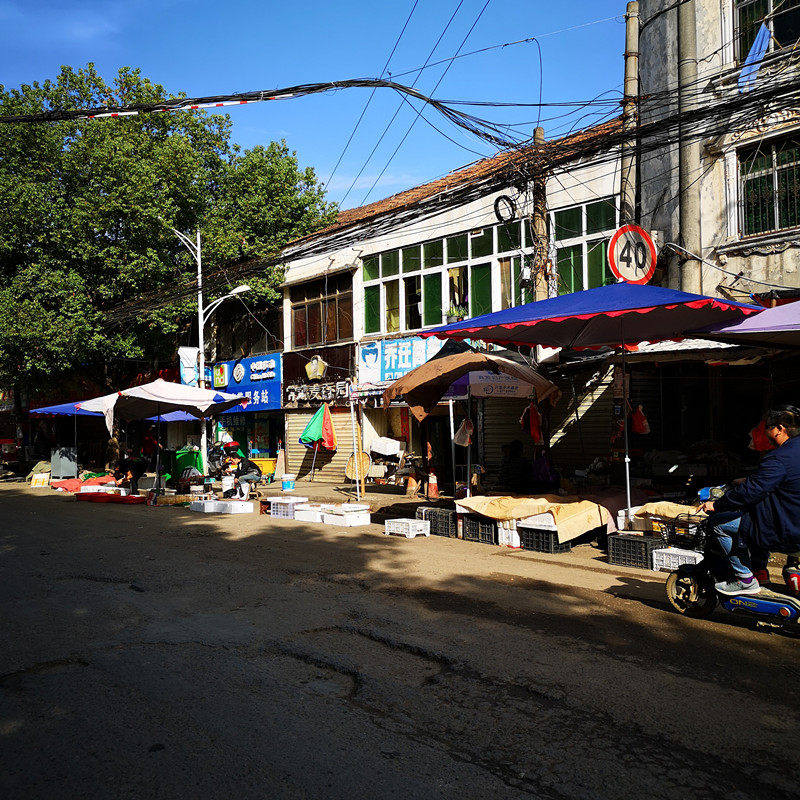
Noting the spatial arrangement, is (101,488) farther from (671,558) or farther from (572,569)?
(671,558)

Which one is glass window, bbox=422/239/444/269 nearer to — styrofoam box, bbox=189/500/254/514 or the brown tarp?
the brown tarp

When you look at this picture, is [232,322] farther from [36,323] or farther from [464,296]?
[464,296]

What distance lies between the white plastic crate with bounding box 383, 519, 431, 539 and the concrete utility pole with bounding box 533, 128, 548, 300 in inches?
222

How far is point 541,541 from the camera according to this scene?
33.8 ft

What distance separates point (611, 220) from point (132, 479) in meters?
13.4

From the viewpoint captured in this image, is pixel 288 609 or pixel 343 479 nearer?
pixel 288 609

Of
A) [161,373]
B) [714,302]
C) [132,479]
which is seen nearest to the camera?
[714,302]

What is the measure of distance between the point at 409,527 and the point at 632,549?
12.6 ft

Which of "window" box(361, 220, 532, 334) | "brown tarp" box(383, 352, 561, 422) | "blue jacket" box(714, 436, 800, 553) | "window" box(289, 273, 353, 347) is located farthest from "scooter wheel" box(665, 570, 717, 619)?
"window" box(289, 273, 353, 347)

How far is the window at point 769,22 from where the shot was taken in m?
13.3

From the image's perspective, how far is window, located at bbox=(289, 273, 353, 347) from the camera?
24125 millimetres

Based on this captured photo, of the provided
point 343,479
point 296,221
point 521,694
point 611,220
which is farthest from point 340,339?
point 521,694

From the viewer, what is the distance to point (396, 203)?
24.7 metres

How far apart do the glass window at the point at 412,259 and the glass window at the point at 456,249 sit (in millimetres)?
1187
